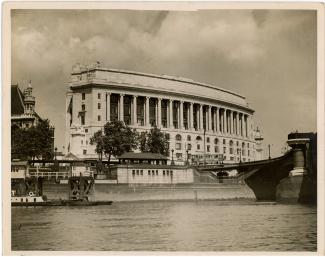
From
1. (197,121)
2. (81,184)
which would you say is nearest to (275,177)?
(197,121)

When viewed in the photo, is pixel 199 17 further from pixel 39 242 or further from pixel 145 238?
pixel 39 242

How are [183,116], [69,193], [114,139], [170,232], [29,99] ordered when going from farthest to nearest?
[183,116], [69,193], [114,139], [29,99], [170,232]

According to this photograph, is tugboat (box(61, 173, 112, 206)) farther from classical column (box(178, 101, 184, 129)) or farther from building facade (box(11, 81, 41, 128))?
building facade (box(11, 81, 41, 128))

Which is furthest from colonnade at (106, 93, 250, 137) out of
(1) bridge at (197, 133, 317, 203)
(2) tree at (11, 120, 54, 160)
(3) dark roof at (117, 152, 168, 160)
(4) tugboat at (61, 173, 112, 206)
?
(2) tree at (11, 120, 54, 160)

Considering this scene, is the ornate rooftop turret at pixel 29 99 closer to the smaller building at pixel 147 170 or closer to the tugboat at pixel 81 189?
the tugboat at pixel 81 189

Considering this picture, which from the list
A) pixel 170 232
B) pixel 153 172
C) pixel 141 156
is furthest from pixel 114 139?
pixel 170 232

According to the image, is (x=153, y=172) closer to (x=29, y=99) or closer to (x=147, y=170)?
(x=147, y=170)
